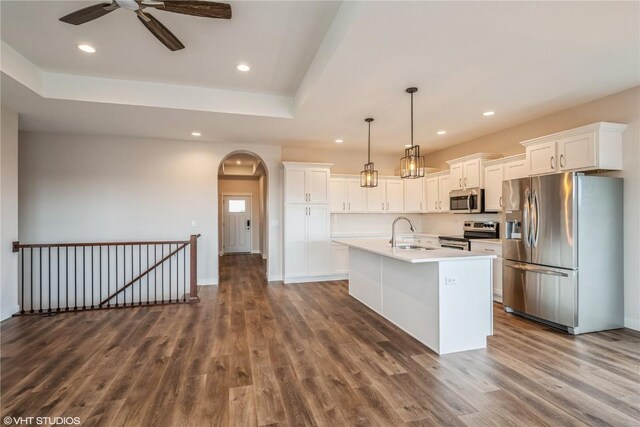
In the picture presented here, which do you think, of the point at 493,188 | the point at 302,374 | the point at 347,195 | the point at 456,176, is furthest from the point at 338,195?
the point at 302,374

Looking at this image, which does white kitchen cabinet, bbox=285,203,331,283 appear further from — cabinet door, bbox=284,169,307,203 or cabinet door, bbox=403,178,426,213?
cabinet door, bbox=403,178,426,213

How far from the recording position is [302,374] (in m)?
2.52

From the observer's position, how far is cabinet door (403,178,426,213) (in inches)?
264

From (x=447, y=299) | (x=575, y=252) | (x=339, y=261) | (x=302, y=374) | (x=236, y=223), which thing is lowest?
(x=302, y=374)

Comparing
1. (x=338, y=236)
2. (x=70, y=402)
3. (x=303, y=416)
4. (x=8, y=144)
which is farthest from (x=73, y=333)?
(x=338, y=236)

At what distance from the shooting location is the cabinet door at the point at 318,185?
5.98 meters

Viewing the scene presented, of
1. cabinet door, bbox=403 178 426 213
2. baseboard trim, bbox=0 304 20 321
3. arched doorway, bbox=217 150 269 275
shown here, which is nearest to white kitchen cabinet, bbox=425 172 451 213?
cabinet door, bbox=403 178 426 213

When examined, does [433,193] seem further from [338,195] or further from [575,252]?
[575,252]

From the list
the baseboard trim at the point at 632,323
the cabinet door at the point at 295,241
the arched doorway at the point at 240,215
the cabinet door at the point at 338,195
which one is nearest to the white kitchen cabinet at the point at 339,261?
the cabinet door at the point at 295,241

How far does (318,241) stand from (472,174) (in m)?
3.03

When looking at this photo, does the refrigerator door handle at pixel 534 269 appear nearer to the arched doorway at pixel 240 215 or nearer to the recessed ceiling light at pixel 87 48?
the recessed ceiling light at pixel 87 48

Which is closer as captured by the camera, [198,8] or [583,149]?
[198,8]

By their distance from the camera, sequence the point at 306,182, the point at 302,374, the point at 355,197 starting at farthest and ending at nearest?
the point at 355,197 < the point at 306,182 < the point at 302,374

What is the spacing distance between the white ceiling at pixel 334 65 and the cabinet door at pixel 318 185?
1167mm
